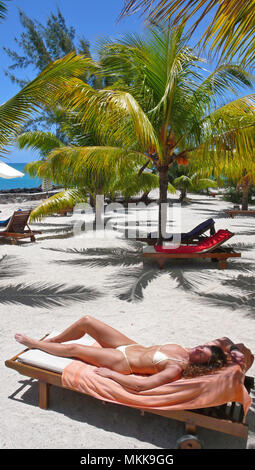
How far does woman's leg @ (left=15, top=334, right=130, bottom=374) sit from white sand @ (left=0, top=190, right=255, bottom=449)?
407mm

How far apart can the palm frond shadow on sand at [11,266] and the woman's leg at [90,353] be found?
4.18 metres

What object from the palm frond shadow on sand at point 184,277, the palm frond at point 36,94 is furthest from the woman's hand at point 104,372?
the palm frond at point 36,94

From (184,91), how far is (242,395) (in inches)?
270

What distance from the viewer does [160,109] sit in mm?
7723

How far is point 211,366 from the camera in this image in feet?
8.19

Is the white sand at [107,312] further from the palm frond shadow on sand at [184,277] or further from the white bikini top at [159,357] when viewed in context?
the white bikini top at [159,357]

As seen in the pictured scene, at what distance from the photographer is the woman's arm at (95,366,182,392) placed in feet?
8.29

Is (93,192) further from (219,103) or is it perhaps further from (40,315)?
(40,315)

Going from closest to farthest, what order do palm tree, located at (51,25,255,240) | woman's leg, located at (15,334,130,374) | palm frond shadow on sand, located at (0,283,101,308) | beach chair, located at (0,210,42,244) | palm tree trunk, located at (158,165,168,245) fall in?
woman's leg, located at (15,334,130,374)
palm frond shadow on sand, located at (0,283,101,308)
palm tree, located at (51,25,255,240)
palm tree trunk, located at (158,165,168,245)
beach chair, located at (0,210,42,244)

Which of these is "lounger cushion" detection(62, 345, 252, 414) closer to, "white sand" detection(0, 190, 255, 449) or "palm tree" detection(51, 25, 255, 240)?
"white sand" detection(0, 190, 255, 449)

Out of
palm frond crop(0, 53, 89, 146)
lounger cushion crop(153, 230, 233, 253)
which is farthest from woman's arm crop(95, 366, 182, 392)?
lounger cushion crop(153, 230, 233, 253)

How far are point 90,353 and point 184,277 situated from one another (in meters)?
4.24

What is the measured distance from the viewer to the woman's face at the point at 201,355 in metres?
2.51
